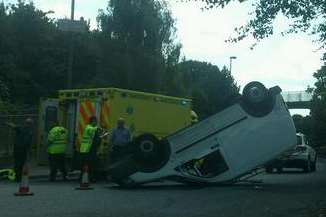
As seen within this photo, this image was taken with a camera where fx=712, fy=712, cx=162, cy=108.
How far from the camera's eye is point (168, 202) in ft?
41.9

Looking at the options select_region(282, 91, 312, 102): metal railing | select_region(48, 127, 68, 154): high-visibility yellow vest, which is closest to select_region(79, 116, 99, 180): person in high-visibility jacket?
select_region(48, 127, 68, 154): high-visibility yellow vest

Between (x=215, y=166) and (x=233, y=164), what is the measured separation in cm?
51

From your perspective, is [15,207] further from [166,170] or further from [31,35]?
[31,35]

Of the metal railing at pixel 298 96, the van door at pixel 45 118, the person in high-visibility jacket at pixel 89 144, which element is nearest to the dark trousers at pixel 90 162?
the person in high-visibility jacket at pixel 89 144

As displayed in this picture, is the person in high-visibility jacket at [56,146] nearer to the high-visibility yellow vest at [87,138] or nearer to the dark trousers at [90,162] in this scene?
the dark trousers at [90,162]

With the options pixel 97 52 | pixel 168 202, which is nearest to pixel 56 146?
pixel 168 202

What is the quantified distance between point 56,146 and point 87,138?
175 cm

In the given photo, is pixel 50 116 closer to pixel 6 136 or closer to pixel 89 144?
pixel 89 144

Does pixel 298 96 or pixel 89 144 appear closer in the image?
pixel 89 144

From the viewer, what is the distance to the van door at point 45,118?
1953 centimetres

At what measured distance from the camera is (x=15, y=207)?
1162 cm

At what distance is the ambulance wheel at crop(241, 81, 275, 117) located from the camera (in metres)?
Answer: 16.1

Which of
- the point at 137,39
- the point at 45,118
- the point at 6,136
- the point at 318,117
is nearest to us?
the point at 45,118

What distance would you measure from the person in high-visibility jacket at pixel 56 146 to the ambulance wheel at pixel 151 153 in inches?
119
